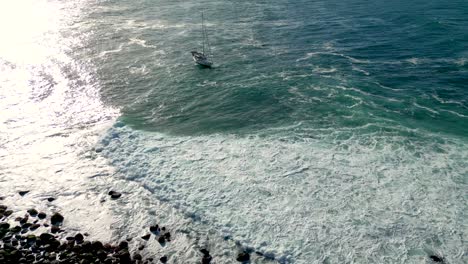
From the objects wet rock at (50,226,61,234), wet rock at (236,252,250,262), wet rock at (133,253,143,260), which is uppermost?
wet rock at (50,226,61,234)

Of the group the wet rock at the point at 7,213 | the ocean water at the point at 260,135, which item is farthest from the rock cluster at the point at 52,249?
the ocean water at the point at 260,135

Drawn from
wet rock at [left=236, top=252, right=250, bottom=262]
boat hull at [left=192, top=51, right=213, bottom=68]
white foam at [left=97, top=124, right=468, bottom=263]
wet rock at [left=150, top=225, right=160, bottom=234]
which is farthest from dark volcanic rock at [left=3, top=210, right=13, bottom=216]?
boat hull at [left=192, top=51, right=213, bottom=68]

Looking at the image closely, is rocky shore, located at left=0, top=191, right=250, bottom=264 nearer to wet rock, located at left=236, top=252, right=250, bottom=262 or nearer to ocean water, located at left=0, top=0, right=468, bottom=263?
wet rock, located at left=236, top=252, right=250, bottom=262

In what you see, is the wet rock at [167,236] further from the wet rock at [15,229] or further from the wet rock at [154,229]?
the wet rock at [15,229]

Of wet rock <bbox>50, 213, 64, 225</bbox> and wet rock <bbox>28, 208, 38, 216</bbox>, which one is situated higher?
wet rock <bbox>28, 208, 38, 216</bbox>

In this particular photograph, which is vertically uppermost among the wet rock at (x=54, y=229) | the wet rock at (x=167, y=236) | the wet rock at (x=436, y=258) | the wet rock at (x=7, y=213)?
the wet rock at (x=7, y=213)

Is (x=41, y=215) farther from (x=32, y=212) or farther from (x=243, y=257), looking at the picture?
(x=243, y=257)
